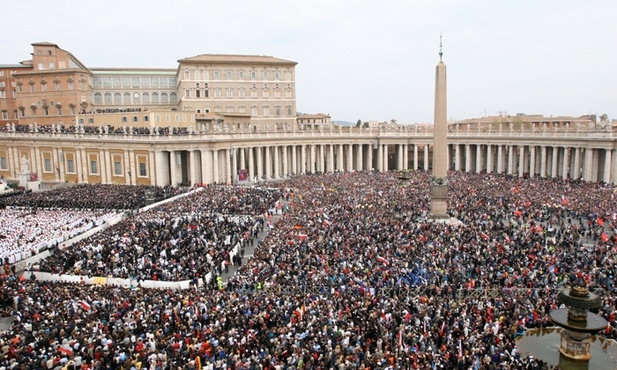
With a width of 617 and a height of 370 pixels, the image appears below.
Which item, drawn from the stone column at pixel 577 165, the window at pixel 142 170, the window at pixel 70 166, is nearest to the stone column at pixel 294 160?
the window at pixel 142 170

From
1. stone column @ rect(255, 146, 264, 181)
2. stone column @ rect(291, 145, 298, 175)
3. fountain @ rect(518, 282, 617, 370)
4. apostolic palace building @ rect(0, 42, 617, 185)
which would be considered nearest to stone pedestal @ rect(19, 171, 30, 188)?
apostolic palace building @ rect(0, 42, 617, 185)

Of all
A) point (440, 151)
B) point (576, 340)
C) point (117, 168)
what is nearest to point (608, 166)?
point (440, 151)

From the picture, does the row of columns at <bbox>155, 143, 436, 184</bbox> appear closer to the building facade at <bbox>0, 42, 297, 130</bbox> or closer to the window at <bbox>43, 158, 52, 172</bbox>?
the building facade at <bbox>0, 42, 297, 130</bbox>

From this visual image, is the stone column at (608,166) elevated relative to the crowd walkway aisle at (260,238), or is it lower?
elevated

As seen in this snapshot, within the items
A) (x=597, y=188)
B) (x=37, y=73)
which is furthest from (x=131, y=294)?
(x=37, y=73)

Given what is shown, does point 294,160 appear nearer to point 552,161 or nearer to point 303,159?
point 303,159

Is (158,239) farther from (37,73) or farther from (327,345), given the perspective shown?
(37,73)

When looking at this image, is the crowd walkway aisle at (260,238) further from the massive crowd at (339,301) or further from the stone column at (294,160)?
the stone column at (294,160)
